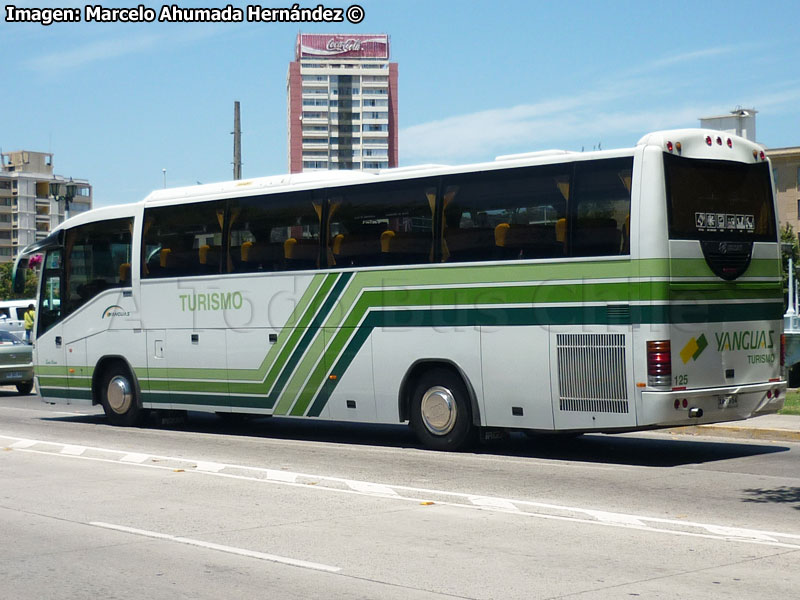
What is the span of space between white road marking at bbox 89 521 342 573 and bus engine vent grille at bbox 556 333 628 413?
5.68 metres

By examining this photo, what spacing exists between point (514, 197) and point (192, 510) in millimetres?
5673

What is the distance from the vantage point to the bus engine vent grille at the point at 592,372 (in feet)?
41.7

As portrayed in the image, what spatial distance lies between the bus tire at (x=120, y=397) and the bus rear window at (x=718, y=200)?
9.99 m

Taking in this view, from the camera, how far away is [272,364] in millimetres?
16641

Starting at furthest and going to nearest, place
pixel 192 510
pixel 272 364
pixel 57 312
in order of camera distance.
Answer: pixel 57 312
pixel 272 364
pixel 192 510

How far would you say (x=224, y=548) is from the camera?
8359 mm

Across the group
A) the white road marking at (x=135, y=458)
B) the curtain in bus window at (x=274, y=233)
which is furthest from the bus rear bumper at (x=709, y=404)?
the white road marking at (x=135, y=458)

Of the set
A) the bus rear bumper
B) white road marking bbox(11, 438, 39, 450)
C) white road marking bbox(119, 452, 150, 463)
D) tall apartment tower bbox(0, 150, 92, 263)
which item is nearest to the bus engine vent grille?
the bus rear bumper

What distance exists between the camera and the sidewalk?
1581cm

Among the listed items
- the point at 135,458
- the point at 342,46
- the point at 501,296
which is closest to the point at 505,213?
the point at 501,296

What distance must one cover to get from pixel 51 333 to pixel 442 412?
347 inches

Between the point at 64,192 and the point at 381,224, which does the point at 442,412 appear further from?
the point at 64,192

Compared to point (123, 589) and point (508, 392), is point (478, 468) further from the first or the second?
point (123, 589)

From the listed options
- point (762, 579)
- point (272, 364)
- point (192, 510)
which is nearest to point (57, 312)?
point (272, 364)
